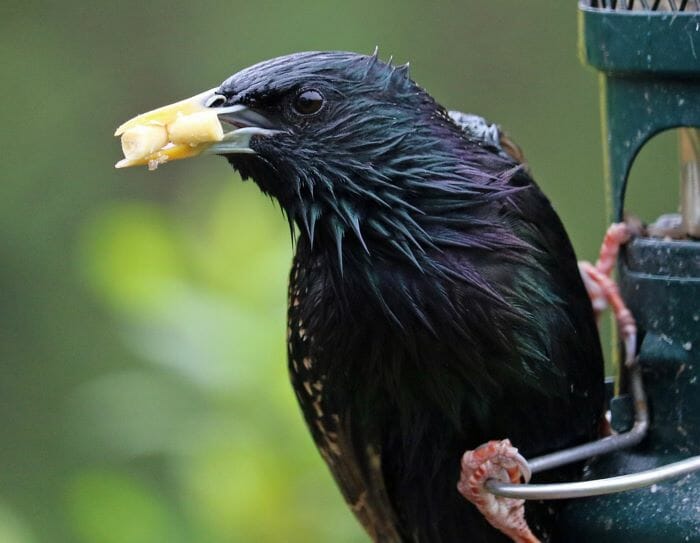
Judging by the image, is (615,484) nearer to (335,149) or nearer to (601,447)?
(601,447)

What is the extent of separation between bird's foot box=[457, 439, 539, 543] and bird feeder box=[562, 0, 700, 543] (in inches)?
5.0

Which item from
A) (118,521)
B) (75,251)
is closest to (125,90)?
(75,251)

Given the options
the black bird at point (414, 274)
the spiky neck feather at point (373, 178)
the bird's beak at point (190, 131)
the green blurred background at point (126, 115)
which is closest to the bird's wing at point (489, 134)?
the black bird at point (414, 274)

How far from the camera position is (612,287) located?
2.71 meters

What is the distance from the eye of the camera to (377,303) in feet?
7.50

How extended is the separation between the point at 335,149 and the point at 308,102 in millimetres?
91

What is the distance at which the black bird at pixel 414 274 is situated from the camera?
2213mm

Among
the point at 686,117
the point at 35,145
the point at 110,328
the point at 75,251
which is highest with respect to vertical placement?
the point at 686,117

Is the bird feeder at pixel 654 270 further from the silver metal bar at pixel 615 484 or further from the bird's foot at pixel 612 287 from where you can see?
the silver metal bar at pixel 615 484

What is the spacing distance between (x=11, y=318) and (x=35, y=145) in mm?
810

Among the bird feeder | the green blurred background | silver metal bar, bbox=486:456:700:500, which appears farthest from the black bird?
the green blurred background

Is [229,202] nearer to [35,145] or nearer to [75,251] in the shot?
[75,251]

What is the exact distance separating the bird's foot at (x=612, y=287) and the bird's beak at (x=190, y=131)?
82 centimetres

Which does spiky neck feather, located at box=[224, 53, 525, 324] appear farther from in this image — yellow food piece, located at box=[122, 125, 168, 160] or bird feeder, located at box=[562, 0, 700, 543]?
bird feeder, located at box=[562, 0, 700, 543]
